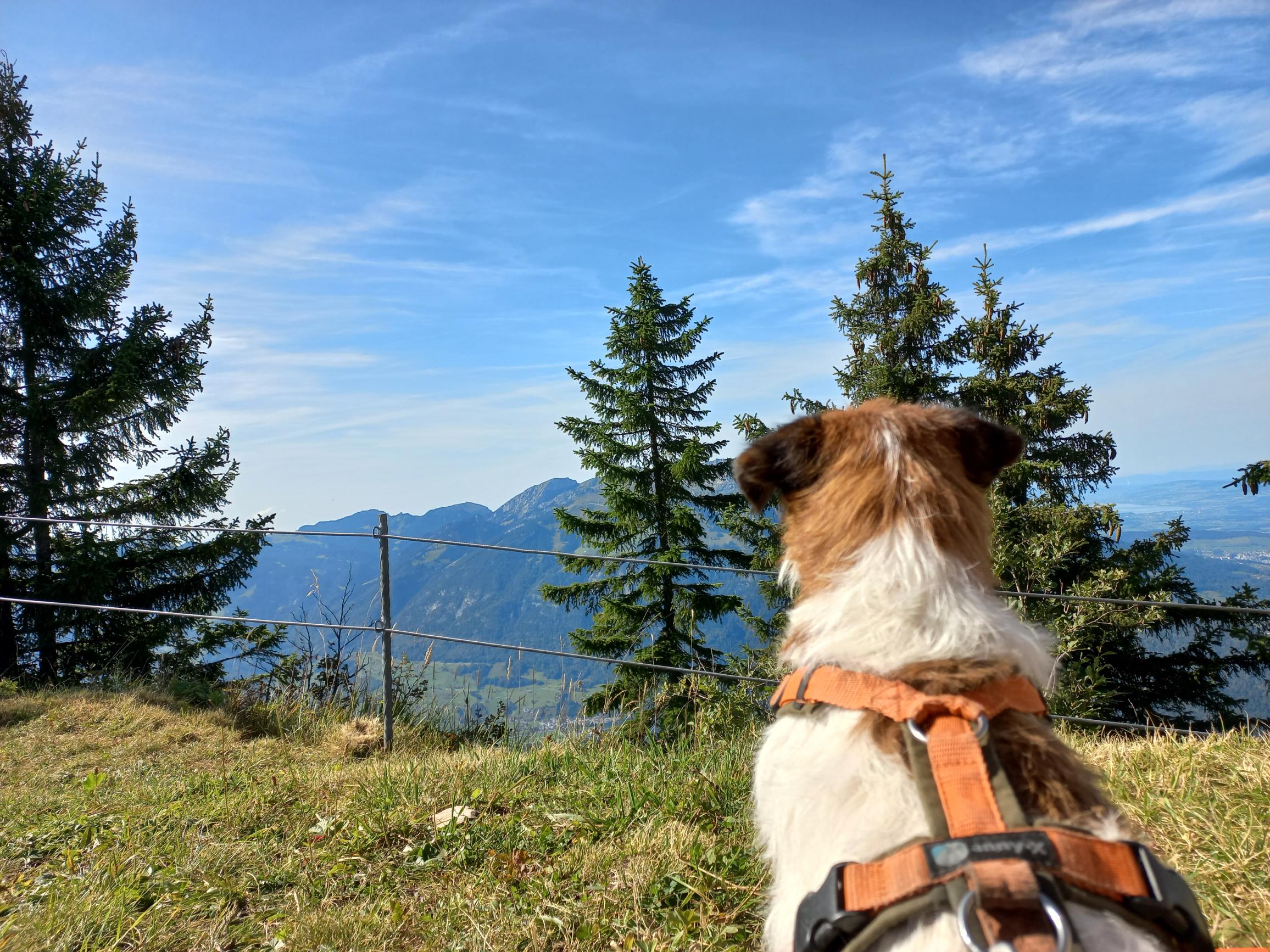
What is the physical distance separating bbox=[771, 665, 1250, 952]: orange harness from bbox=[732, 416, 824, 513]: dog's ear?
0.89m

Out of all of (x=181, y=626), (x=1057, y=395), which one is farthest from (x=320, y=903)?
(x=1057, y=395)

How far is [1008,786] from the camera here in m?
1.28

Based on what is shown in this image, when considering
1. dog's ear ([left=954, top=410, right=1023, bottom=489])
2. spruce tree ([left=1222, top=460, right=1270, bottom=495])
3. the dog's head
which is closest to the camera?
the dog's head

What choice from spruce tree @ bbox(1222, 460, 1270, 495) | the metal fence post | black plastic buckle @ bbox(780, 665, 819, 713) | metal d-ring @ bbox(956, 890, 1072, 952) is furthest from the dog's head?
spruce tree @ bbox(1222, 460, 1270, 495)

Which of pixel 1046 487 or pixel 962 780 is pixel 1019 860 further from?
pixel 1046 487

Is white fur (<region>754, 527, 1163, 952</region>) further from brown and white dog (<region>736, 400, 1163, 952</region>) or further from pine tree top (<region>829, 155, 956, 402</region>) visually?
pine tree top (<region>829, 155, 956, 402</region>)

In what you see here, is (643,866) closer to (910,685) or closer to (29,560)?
(910,685)

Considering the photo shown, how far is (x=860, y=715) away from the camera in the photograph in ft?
5.18

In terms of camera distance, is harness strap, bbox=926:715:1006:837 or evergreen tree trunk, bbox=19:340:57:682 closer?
harness strap, bbox=926:715:1006:837

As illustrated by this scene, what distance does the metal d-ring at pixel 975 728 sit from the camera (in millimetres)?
1339

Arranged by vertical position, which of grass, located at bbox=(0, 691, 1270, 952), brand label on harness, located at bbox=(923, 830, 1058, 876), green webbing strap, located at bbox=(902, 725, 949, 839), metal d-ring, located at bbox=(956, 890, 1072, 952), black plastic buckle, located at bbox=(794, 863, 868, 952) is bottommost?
grass, located at bbox=(0, 691, 1270, 952)

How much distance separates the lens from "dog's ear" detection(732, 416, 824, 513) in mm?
2086

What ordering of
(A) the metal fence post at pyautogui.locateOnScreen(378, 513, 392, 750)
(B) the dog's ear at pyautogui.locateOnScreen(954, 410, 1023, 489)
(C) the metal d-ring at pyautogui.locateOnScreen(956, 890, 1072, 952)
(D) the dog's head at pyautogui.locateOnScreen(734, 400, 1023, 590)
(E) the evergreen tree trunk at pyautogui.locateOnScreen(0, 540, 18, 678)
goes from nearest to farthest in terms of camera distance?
(C) the metal d-ring at pyautogui.locateOnScreen(956, 890, 1072, 952) < (D) the dog's head at pyautogui.locateOnScreen(734, 400, 1023, 590) < (B) the dog's ear at pyautogui.locateOnScreen(954, 410, 1023, 489) < (A) the metal fence post at pyautogui.locateOnScreen(378, 513, 392, 750) < (E) the evergreen tree trunk at pyautogui.locateOnScreen(0, 540, 18, 678)

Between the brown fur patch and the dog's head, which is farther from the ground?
the dog's head
